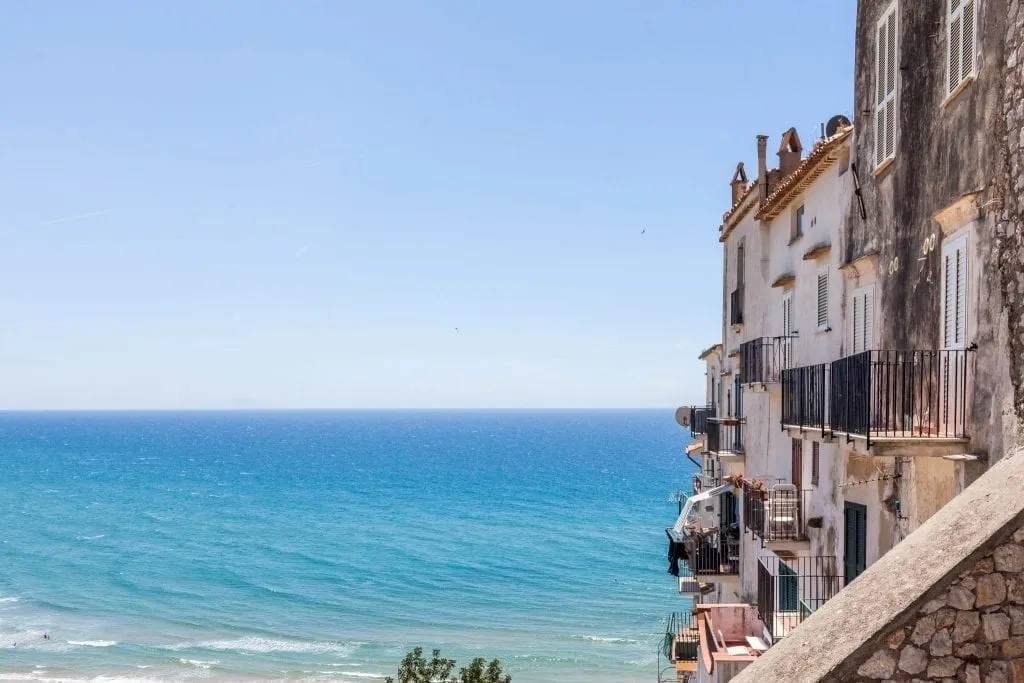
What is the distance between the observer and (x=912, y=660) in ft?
20.4

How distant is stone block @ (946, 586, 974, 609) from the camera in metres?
6.20

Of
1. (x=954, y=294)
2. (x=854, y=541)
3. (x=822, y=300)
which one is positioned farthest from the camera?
(x=822, y=300)

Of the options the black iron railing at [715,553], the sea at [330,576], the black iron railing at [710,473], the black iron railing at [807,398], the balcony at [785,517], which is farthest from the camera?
the sea at [330,576]

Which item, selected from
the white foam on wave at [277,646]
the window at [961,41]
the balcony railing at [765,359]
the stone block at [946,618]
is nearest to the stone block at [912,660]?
the stone block at [946,618]

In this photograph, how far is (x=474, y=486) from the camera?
112 meters

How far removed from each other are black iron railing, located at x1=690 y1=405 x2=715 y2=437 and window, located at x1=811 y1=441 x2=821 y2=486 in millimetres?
12045

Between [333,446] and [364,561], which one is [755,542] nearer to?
[364,561]

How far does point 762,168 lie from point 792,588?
8412mm

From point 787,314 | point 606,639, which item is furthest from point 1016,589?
point 606,639

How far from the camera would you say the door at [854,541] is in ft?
43.2

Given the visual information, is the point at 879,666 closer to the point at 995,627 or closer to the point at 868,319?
the point at 995,627

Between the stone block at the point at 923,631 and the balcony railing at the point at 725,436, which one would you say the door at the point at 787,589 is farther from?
the stone block at the point at 923,631

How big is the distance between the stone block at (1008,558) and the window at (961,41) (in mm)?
5046

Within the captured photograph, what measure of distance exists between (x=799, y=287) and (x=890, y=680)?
11.8m
